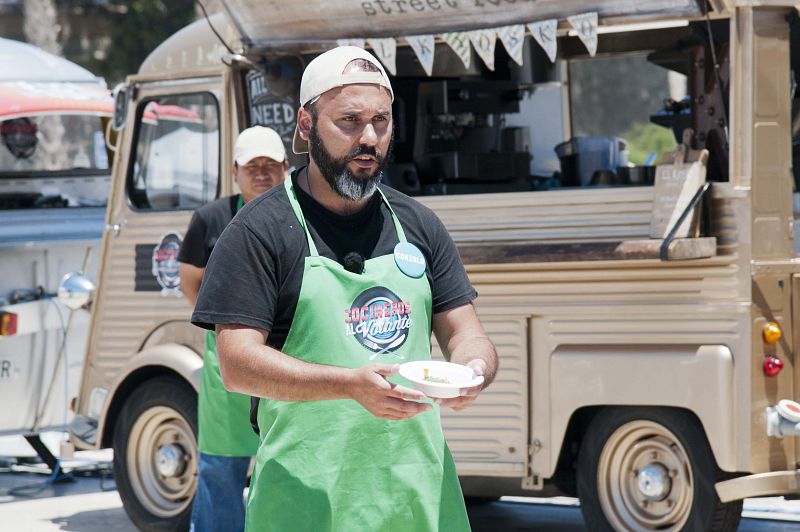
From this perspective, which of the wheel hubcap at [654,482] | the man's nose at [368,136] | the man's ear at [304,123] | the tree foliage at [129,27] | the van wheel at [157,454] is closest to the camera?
the man's nose at [368,136]

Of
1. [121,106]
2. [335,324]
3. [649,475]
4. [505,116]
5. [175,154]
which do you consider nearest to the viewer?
[335,324]

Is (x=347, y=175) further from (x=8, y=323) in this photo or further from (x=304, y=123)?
(x=8, y=323)

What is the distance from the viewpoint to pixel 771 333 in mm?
6020

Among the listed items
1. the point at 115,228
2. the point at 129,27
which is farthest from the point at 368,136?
the point at 129,27

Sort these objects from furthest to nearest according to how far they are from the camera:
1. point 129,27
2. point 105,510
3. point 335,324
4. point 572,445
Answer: point 129,27, point 105,510, point 572,445, point 335,324

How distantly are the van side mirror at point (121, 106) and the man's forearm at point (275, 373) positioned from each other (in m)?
5.03

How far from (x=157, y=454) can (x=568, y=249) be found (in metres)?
2.63

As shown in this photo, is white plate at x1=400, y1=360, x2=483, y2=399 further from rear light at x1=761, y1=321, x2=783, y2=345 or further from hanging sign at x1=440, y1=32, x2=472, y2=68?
hanging sign at x1=440, y1=32, x2=472, y2=68

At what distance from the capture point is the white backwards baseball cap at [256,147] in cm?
625

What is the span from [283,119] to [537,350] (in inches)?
72.1

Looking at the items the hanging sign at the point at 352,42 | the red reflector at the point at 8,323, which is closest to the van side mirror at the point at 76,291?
the red reflector at the point at 8,323

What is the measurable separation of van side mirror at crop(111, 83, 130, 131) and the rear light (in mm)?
3801

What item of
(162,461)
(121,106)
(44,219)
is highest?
(121,106)

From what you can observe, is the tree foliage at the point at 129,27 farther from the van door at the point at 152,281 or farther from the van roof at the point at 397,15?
the van roof at the point at 397,15
